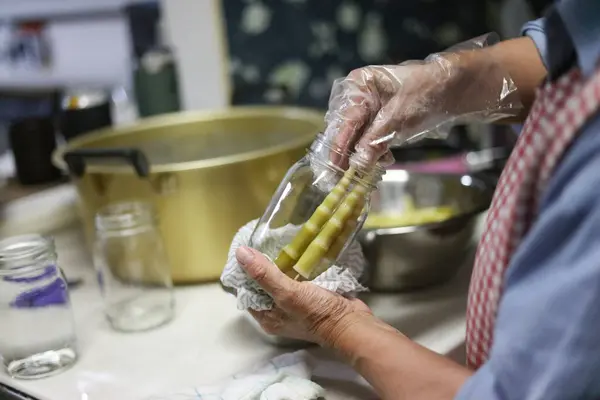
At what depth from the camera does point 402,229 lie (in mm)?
753

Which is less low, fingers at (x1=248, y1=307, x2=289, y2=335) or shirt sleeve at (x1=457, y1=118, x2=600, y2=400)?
shirt sleeve at (x1=457, y1=118, x2=600, y2=400)

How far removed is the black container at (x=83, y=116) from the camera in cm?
131

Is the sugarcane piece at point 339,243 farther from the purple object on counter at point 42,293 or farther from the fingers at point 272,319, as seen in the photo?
the purple object on counter at point 42,293

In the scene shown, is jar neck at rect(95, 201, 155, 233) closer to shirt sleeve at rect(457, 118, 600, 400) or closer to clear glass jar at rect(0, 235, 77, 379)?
clear glass jar at rect(0, 235, 77, 379)

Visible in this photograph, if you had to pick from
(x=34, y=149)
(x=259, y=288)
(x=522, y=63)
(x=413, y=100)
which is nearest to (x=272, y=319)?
(x=259, y=288)

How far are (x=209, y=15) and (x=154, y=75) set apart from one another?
175 millimetres

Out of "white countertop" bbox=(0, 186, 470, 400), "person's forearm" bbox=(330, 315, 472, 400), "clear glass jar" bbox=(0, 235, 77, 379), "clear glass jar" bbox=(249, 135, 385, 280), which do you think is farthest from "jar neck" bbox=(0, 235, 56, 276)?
"person's forearm" bbox=(330, 315, 472, 400)

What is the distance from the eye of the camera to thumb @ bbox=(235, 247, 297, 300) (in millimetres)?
567

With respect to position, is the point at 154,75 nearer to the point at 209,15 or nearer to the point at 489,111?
the point at 209,15

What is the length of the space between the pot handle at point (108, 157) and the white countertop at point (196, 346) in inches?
6.8

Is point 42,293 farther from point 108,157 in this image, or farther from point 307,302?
point 307,302

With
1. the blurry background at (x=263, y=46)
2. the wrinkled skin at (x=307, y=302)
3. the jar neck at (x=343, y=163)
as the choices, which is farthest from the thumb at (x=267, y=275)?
Answer: the blurry background at (x=263, y=46)

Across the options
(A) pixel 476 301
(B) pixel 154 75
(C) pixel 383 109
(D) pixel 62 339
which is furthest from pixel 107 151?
(B) pixel 154 75

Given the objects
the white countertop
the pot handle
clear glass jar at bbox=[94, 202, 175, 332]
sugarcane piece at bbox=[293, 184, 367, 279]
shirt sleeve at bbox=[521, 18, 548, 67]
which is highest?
shirt sleeve at bbox=[521, 18, 548, 67]
